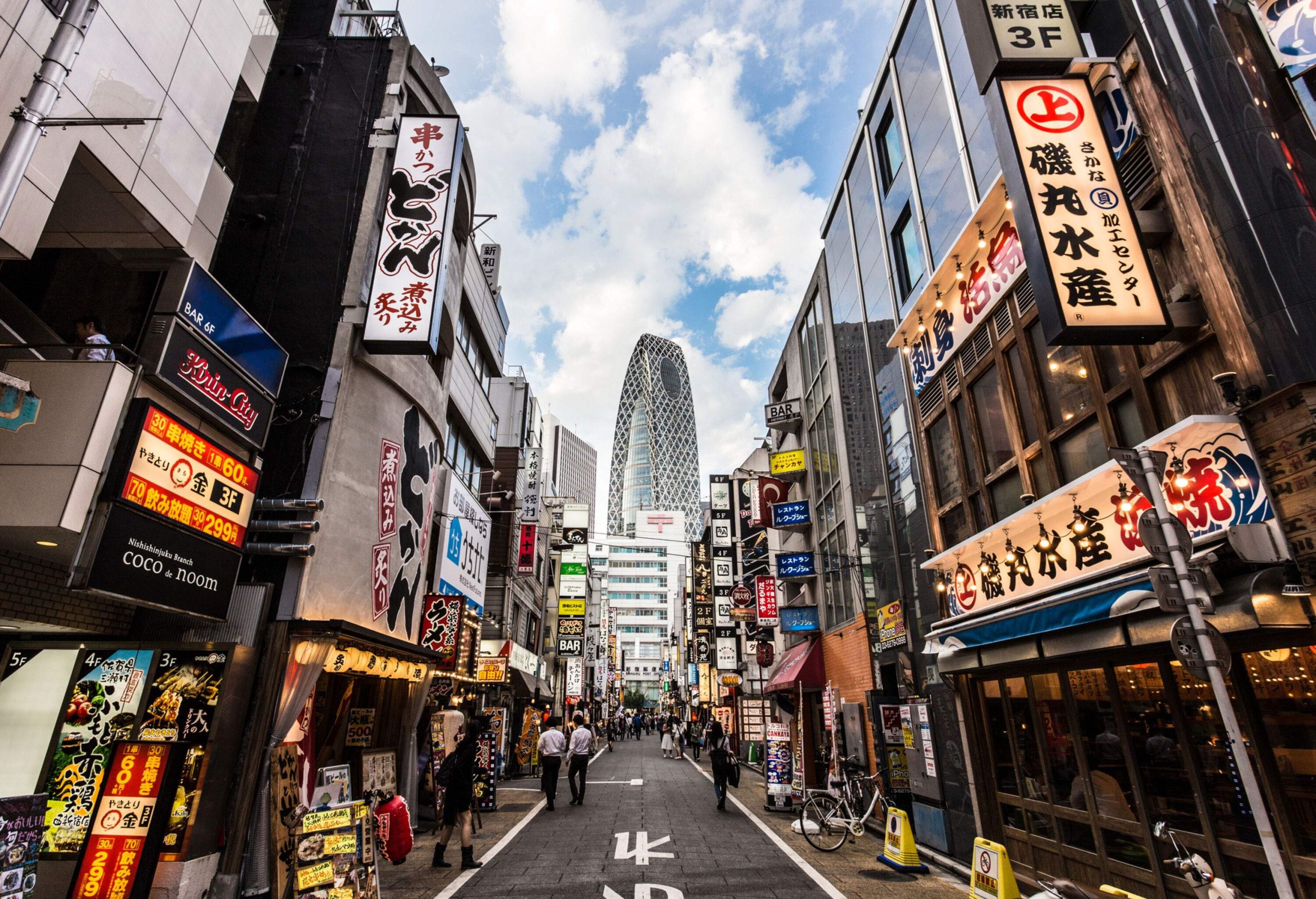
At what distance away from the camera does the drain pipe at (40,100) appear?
5000 mm

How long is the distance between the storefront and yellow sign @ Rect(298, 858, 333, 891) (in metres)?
8.14

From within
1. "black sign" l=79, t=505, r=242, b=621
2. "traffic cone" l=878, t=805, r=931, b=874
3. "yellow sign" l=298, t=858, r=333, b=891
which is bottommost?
"traffic cone" l=878, t=805, r=931, b=874

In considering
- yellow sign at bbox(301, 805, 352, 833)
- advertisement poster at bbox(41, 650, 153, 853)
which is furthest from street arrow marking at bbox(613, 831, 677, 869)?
advertisement poster at bbox(41, 650, 153, 853)

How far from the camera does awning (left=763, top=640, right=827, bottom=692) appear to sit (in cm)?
1978

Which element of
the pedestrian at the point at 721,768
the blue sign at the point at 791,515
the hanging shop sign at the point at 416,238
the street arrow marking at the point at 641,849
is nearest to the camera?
the street arrow marking at the point at 641,849

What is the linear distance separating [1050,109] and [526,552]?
23.6 m

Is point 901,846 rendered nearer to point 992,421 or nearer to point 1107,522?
point 1107,522

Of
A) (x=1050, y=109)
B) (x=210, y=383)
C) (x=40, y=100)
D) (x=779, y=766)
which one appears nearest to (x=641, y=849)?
(x=779, y=766)

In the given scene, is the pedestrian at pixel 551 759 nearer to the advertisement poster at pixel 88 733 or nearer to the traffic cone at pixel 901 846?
the traffic cone at pixel 901 846

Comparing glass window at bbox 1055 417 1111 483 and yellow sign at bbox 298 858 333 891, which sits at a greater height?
glass window at bbox 1055 417 1111 483

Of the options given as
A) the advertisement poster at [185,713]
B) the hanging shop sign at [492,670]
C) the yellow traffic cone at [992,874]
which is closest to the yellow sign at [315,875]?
the advertisement poster at [185,713]

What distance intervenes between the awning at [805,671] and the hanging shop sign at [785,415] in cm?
826

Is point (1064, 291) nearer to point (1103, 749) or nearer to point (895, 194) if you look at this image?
point (1103, 749)

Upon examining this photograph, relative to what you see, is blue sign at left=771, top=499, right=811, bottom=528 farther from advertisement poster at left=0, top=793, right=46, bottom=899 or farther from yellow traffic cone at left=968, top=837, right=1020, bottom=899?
advertisement poster at left=0, top=793, right=46, bottom=899
